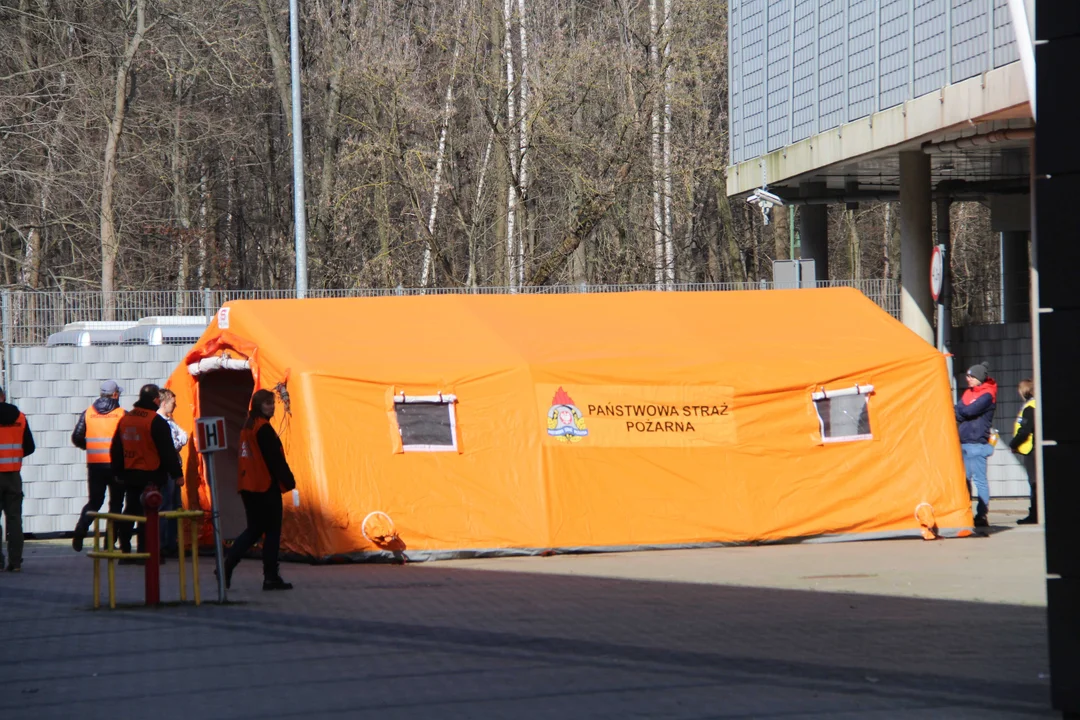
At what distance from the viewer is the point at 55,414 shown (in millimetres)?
17797

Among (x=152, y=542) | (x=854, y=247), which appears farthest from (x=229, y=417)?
(x=854, y=247)

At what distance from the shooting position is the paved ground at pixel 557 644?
6.96 metres

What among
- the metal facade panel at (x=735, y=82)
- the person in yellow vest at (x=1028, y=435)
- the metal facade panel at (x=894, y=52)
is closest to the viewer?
the person in yellow vest at (x=1028, y=435)

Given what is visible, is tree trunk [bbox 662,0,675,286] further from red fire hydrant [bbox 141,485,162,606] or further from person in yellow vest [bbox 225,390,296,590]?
red fire hydrant [bbox 141,485,162,606]

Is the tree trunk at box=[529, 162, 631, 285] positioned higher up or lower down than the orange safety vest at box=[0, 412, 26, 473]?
higher up

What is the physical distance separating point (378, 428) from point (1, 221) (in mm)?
16903

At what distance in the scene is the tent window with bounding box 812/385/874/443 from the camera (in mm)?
14977

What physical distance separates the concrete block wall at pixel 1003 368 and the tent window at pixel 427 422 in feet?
30.9

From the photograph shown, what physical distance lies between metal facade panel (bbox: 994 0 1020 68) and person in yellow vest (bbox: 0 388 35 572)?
1054cm

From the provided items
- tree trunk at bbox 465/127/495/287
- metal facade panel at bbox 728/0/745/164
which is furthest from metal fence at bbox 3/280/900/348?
tree trunk at bbox 465/127/495/287

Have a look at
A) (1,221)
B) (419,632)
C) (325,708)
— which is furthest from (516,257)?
(325,708)

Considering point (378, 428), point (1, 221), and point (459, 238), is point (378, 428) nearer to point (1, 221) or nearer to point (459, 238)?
point (1, 221)

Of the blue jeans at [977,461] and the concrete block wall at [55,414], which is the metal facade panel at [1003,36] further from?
the concrete block wall at [55,414]

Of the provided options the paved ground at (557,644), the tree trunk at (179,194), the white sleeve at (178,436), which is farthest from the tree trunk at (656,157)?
the paved ground at (557,644)
